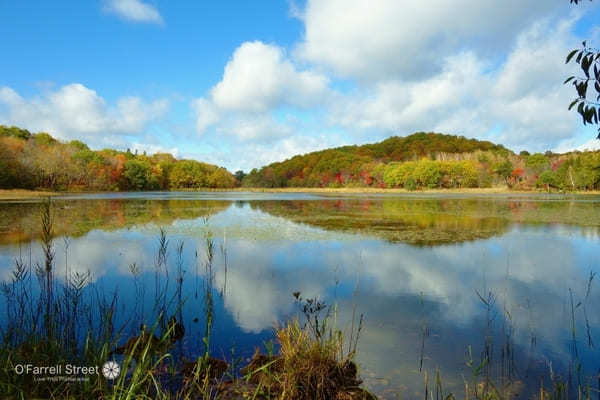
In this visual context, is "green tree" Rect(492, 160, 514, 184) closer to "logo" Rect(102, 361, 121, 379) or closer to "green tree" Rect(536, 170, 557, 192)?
"green tree" Rect(536, 170, 557, 192)

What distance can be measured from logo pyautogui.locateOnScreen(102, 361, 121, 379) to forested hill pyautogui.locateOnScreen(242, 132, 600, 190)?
42.1m

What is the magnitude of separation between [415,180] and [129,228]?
2330 inches

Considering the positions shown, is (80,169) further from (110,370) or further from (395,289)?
(110,370)

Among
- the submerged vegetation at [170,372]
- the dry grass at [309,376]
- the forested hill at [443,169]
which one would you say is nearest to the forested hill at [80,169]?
the forested hill at [443,169]

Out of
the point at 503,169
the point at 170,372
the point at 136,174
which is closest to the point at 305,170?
the point at 136,174

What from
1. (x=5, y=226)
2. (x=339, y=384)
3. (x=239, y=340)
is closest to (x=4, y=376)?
(x=239, y=340)

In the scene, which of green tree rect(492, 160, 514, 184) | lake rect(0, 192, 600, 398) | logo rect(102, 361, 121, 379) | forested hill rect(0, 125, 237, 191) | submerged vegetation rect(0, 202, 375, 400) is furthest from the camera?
green tree rect(492, 160, 514, 184)

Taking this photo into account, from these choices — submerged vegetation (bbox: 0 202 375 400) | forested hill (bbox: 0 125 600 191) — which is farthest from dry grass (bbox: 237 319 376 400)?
forested hill (bbox: 0 125 600 191)

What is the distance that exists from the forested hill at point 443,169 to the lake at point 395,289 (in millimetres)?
34983

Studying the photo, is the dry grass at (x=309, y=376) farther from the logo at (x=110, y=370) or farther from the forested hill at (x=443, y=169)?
the forested hill at (x=443, y=169)

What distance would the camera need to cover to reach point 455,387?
2.86m

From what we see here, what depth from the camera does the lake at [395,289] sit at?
333cm

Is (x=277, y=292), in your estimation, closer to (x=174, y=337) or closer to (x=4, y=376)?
(x=174, y=337)

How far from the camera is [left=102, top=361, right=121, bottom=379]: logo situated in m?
2.54
